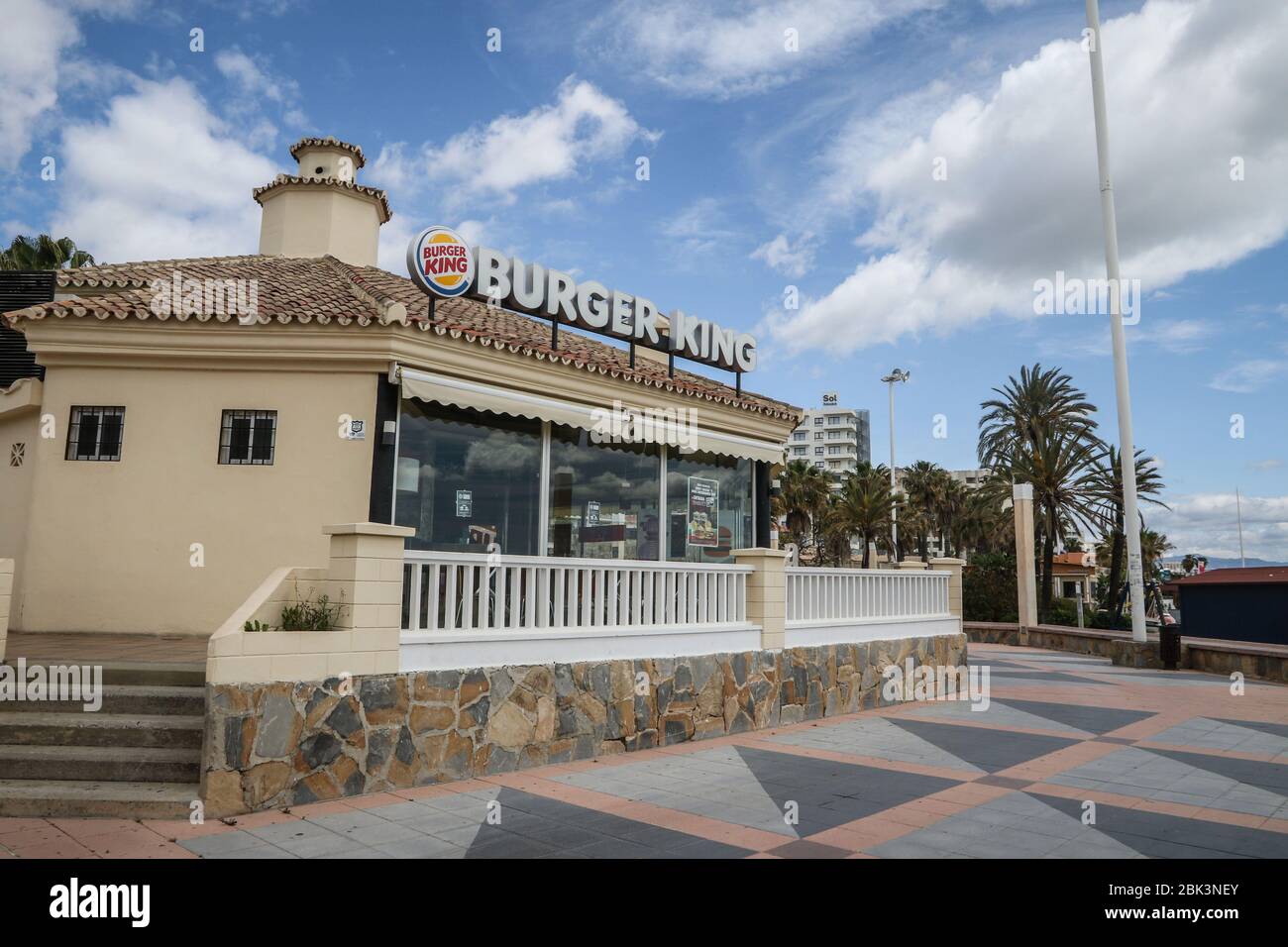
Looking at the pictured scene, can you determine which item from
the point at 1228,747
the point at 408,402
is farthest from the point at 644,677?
the point at 1228,747

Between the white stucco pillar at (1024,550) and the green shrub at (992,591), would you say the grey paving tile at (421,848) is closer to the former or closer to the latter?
the white stucco pillar at (1024,550)

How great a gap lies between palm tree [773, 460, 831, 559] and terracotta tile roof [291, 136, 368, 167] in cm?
3690

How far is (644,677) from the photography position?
29.2ft

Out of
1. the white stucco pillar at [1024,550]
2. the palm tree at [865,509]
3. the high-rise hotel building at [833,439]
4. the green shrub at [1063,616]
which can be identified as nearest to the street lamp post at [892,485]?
the palm tree at [865,509]

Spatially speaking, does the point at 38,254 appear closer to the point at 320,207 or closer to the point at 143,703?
the point at 320,207

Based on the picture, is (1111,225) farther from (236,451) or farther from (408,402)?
(236,451)

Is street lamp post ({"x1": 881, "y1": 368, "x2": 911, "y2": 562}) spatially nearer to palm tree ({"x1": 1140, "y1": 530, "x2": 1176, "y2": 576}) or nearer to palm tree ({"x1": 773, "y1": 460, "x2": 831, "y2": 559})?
palm tree ({"x1": 773, "y1": 460, "x2": 831, "y2": 559})

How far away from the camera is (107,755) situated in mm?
6297

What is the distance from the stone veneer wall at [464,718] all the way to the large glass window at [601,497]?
2.77 metres

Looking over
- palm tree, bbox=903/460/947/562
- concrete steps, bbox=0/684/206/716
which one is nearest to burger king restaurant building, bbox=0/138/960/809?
concrete steps, bbox=0/684/206/716

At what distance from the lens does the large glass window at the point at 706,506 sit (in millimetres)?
12844

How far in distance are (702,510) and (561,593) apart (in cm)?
524

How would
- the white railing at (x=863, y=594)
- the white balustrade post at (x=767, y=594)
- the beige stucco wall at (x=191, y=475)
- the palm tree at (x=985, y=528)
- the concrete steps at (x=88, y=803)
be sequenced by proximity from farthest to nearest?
the palm tree at (x=985, y=528)
the white railing at (x=863, y=594)
the white balustrade post at (x=767, y=594)
the beige stucco wall at (x=191, y=475)
the concrete steps at (x=88, y=803)
